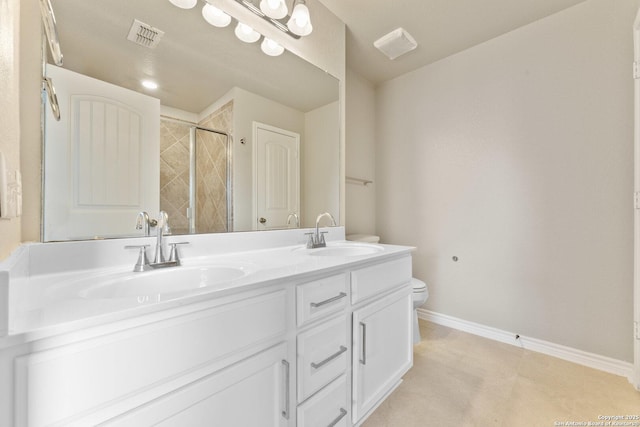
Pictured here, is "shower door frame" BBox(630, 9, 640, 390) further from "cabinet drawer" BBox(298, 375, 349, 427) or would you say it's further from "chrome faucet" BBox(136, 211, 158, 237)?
"chrome faucet" BBox(136, 211, 158, 237)

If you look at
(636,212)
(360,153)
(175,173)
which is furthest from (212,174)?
(636,212)

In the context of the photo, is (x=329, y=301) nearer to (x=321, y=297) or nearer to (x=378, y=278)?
(x=321, y=297)

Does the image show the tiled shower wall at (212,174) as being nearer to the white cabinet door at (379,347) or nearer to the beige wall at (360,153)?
the white cabinet door at (379,347)

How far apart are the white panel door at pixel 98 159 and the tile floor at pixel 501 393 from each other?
1446 millimetres

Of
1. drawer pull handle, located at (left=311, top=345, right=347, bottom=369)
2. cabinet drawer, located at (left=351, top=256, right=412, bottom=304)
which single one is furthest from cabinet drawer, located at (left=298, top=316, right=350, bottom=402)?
cabinet drawer, located at (left=351, top=256, right=412, bottom=304)

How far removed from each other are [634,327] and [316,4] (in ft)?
9.09

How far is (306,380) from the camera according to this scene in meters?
0.92

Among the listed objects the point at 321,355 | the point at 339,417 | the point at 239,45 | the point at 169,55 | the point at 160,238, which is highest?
the point at 239,45

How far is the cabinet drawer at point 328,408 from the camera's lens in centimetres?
93

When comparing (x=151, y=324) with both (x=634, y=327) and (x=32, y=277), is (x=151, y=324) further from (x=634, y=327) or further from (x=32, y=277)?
(x=634, y=327)

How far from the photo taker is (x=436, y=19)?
191 centimetres

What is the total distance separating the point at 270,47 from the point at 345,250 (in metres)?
1.27

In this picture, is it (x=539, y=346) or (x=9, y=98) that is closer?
(x=9, y=98)

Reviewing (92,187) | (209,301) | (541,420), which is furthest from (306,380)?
(541,420)
